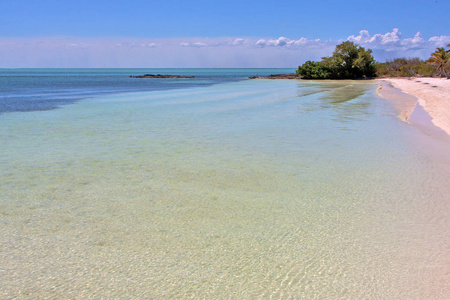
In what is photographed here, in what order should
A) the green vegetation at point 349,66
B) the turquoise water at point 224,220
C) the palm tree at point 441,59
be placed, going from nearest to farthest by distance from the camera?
the turquoise water at point 224,220
the palm tree at point 441,59
the green vegetation at point 349,66

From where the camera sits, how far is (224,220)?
4.75 meters

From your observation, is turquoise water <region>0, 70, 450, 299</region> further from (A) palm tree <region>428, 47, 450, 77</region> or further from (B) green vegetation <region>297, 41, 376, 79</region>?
(B) green vegetation <region>297, 41, 376, 79</region>

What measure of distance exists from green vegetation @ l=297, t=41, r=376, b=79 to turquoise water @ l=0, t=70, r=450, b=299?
6291cm

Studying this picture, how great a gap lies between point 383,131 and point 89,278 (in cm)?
1063

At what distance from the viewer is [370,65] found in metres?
70.2

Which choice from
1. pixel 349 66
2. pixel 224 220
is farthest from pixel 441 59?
pixel 224 220

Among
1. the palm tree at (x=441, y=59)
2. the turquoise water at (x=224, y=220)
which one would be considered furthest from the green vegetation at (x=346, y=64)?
the turquoise water at (x=224, y=220)

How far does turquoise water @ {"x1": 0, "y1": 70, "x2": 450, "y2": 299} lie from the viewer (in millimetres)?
3391

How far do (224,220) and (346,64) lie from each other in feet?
230

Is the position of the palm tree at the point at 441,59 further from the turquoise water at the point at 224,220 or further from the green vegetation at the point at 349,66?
the turquoise water at the point at 224,220

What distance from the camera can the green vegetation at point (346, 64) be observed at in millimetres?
68250

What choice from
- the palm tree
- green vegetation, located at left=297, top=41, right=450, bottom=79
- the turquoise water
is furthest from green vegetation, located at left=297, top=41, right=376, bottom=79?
the turquoise water

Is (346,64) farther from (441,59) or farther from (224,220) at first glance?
(224,220)

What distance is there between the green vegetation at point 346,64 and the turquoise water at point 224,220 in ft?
206
